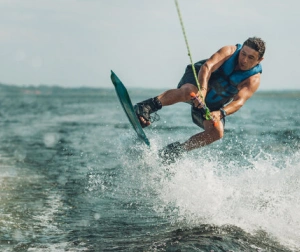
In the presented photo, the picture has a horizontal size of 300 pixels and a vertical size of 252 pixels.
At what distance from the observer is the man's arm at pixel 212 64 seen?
297 inches

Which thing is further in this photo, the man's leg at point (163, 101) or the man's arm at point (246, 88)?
the man's arm at point (246, 88)

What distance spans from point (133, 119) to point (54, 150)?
29.2 ft

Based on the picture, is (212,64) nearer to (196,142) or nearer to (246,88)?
(246,88)

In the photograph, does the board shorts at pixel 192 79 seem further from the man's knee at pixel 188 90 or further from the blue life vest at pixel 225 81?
the man's knee at pixel 188 90

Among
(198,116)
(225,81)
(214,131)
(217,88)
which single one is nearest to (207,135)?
(214,131)

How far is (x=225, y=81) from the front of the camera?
8.06 meters

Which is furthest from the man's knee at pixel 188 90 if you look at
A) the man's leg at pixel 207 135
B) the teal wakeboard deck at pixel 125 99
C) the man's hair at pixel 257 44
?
the man's hair at pixel 257 44

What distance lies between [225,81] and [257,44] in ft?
2.84

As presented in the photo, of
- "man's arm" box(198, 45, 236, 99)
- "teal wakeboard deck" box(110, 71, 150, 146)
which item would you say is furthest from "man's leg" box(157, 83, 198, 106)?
"teal wakeboard deck" box(110, 71, 150, 146)

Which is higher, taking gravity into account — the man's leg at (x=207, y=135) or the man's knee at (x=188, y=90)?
the man's knee at (x=188, y=90)

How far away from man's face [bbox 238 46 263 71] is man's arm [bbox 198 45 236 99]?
9.6 inches

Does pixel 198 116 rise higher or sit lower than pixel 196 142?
higher

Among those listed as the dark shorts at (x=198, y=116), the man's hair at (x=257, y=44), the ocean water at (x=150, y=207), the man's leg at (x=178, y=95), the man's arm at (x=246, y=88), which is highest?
the man's hair at (x=257, y=44)

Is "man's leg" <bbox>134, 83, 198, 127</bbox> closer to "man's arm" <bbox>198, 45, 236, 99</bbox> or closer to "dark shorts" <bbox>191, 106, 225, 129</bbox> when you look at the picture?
"man's arm" <bbox>198, 45, 236, 99</bbox>
